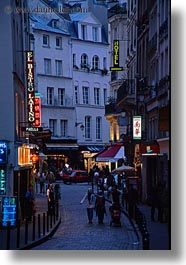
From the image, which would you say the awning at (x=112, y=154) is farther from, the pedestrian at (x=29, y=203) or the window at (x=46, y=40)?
the window at (x=46, y=40)

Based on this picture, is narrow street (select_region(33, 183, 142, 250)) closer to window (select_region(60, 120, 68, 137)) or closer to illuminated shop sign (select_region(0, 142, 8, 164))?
window (select_region(60, 120, 68, 137))

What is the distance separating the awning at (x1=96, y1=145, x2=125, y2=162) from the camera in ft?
31.8

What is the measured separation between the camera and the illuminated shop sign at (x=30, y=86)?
986cm

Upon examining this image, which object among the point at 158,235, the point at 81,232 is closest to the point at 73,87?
the point at 81,232

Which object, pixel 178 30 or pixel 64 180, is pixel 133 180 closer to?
pixel 64 180

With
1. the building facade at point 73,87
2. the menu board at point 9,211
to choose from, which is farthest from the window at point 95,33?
the menu board at point 9,211

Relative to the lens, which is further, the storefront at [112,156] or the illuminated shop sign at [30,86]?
the illuminated shop sign at [30,86]

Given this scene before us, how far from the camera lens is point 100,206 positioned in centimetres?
1012

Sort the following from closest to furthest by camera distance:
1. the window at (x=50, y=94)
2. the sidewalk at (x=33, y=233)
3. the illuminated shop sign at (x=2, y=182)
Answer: the sidewalk at (x=33, y=233) < the illuminated shop sign at (x=2, y=182) < the window at (x=50, y=94)

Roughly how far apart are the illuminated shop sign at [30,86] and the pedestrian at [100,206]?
4.14 ft

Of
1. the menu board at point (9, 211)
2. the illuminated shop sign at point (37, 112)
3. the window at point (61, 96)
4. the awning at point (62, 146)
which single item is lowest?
the menu board at point (9, 211)

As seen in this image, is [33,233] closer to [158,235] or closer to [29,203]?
[29,203]

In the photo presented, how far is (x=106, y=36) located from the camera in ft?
32.2

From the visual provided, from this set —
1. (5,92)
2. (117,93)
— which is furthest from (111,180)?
(5,92)
